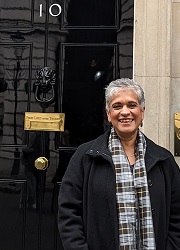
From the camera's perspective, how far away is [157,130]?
306 cm

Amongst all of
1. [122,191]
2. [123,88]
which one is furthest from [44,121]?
[122,191]

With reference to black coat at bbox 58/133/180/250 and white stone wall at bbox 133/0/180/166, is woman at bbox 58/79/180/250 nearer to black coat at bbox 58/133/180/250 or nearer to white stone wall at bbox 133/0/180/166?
black coat at bbox 58/133/180/250

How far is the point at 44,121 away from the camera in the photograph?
10.9 ft

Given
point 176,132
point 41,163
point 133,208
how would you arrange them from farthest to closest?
point 41,163 → point 176,132 → point 133,208

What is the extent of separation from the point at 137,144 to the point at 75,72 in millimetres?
1455

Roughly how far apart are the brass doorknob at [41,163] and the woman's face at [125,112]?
1.40 metres

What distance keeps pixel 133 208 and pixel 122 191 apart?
10cm

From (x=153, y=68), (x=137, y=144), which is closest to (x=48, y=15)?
(x=153, y=68)

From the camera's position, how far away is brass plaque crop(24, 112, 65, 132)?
3324 mm

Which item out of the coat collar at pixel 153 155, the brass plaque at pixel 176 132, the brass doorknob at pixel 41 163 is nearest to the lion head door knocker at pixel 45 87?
the brass doorknob at pixel 41 163

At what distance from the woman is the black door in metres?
1.26

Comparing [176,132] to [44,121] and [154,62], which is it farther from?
[44,121]

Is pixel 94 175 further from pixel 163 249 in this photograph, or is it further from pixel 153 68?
pixel 153 68

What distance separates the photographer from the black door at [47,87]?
130 inches
